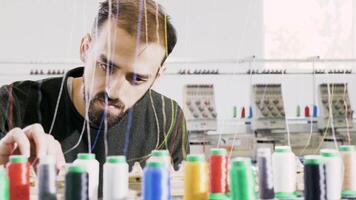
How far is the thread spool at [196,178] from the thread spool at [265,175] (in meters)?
0.19

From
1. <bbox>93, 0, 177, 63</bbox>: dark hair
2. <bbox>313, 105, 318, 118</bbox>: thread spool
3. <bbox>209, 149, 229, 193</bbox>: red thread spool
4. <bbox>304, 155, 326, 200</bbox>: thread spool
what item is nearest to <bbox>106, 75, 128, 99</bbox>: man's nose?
<bbox>93, 0, 177, 63</bbox>: dark hair

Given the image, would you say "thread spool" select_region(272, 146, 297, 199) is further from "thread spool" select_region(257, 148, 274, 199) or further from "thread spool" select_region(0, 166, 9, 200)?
"thread spool" select_region(0, 166, 9, 200)

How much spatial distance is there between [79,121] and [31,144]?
241mm

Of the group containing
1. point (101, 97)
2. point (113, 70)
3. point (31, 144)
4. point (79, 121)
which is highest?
point (113, 70)

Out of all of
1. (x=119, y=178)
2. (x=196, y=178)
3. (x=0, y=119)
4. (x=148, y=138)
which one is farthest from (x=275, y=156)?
(x=0, y=119)

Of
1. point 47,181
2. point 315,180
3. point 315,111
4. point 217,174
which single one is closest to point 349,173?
point 315,180

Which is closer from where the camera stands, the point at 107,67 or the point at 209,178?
→ the point at 209,178

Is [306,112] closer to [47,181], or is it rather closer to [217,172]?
[217,172]

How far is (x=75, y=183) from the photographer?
5.22ft

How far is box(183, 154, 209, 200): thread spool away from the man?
35.9 inches

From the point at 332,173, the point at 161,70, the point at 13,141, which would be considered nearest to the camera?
the point at 332,173

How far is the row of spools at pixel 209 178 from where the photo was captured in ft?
5.33

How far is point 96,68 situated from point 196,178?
1.02 m

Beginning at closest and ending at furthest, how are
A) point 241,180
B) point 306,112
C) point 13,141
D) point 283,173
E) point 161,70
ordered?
point 241,180 < point 283,173 < point 13,141 < point 161,70 < point 306,112
